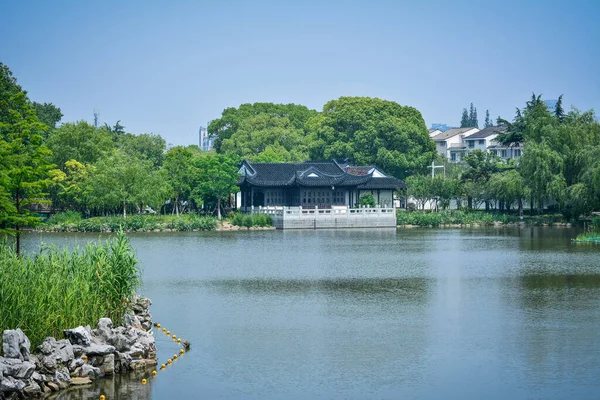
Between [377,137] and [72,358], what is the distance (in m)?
54.3

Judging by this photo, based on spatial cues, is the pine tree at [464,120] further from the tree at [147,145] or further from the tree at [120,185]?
the tree at [120,185]

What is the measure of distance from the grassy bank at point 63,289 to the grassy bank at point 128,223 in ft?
101

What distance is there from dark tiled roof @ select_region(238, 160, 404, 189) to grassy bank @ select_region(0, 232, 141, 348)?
1494 inches

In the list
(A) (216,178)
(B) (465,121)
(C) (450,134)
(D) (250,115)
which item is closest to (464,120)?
(B) (465,121)

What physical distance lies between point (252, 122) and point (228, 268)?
2132 inches

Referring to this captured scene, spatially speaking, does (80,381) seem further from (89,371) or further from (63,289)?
(63,289)

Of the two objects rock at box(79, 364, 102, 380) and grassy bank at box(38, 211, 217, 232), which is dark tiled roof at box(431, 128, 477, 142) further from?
rock at box(79, 364, 102, 380)

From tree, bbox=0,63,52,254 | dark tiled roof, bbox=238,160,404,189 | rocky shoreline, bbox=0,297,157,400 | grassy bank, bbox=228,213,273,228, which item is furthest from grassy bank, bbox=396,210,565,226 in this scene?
rocky shoreline, bbox=0,297,157,400

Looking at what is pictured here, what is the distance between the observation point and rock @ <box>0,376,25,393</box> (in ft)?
40.6

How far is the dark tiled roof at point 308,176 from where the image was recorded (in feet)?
184

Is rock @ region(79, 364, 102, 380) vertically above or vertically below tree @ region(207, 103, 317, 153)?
below

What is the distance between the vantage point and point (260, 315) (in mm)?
19406

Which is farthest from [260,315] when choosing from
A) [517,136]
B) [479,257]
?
[517,136]

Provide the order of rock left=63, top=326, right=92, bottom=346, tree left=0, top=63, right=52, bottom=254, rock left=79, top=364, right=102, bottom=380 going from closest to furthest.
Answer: rock left=79, top=364, right=102, bottom=380 < rock left=63, top=326, right=92, bottom=346 < tree left=0, top=63, right=52, bottom=254
